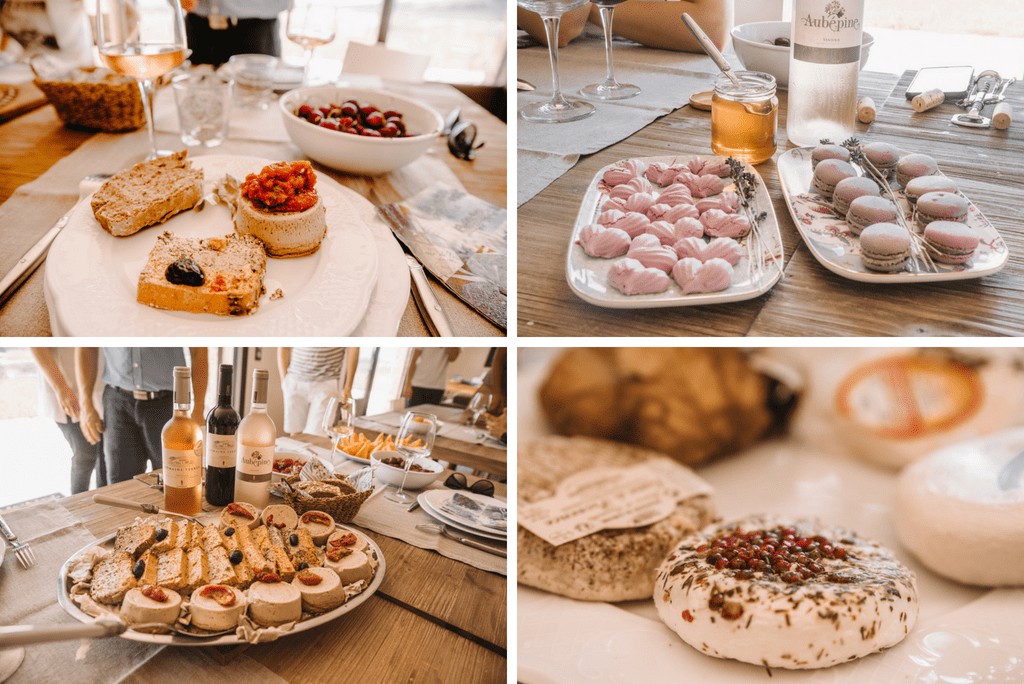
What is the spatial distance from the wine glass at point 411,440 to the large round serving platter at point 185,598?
0.11 meters

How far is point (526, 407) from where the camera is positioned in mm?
1174

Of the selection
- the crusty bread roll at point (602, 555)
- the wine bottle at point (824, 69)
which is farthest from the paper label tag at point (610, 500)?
the wine bottle at point (824, 69)

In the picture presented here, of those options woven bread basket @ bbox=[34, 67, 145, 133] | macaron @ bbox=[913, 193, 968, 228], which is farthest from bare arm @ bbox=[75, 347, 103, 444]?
macaron @ bbox=[913, 193, 968, 228]

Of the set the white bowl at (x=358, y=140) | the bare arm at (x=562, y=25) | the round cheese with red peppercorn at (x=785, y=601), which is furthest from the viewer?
the bare arm at (x=562, y=25)

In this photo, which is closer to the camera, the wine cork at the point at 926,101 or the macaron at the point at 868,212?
the macaron at the point at 868,212

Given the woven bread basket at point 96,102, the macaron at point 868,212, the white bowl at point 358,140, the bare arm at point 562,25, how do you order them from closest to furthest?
the macaron at point 868,212
the white bowl at point 358,140
the woven bread basket at point 96,102
the bare arm at point 562,25

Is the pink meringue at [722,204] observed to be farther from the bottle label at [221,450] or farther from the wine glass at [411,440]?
the bottle label at [221,450]

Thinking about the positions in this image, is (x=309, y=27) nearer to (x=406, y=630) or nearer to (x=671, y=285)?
(x=671, y=285)

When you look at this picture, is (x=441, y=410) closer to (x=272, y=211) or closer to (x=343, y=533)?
(x=343, y=533)

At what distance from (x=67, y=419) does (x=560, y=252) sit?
605 millimetres

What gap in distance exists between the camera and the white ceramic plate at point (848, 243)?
0.77 meters

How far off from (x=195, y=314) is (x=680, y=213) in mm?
509

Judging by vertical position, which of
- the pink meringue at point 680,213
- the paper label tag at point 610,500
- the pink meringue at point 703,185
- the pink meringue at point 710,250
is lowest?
the paper label tag at point 610,500

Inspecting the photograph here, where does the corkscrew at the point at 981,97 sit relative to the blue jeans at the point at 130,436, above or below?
above
